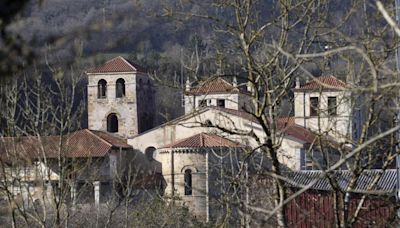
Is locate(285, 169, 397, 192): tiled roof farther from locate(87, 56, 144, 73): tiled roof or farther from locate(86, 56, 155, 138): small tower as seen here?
locate(86, 56, 155, 138): small tower

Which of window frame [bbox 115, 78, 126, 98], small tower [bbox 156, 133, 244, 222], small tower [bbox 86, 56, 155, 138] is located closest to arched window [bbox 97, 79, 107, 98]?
small tower [bbox 86, 56, 155, 138]

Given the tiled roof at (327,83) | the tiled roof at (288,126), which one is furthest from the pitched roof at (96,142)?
the tiled roof at (327,83)

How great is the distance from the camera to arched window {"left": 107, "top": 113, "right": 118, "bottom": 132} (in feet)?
155

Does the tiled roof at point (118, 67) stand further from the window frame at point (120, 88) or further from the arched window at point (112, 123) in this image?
the arched window at point (112, 123)

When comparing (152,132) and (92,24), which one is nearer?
(92,24)

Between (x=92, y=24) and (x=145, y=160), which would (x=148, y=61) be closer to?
(x=145, y=160)

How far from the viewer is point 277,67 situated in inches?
317

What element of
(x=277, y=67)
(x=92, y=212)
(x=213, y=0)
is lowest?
(x=92, y=212)

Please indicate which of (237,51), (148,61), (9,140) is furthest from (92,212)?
(148,61)

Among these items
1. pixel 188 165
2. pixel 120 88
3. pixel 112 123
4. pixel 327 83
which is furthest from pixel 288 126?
pixel 120 88

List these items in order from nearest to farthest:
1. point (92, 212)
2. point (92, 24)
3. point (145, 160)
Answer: point (92, 24), point (92, 212), point (145, 160)

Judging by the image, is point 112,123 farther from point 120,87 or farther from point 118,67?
point 118,67

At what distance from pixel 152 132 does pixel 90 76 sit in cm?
670

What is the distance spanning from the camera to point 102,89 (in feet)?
155
